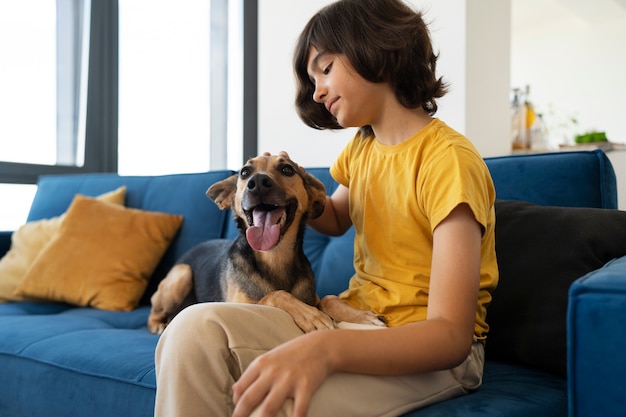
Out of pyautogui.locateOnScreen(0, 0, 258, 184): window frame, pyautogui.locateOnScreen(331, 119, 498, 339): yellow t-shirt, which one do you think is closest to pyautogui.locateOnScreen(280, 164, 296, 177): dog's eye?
pyautogui.locateOnScreen(331, 119, 498, 339): yellow t-shirt

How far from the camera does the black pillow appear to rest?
134 centimetres

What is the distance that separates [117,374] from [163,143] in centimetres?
305

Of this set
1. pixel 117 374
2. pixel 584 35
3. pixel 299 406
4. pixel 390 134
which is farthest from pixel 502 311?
pixel 584 35

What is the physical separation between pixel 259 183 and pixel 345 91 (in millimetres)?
312

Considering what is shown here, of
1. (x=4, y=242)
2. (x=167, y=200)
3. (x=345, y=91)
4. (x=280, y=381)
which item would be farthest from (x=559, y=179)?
(x=4, y=242)

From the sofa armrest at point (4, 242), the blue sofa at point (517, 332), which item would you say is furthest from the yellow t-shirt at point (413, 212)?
the sofa armrest at point (4, 242)

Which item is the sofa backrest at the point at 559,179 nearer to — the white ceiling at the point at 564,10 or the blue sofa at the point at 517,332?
the blue sofa at the point at 517,332

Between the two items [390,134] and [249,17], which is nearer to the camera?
[390,134]

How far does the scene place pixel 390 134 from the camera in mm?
1396

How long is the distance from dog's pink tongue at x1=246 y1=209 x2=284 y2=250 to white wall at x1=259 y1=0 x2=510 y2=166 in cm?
157

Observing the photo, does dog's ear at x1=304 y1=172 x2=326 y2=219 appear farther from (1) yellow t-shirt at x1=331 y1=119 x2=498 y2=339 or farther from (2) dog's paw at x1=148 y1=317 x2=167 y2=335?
(2) dog's paw at x1=148 y1=317 x2=167 y2=335

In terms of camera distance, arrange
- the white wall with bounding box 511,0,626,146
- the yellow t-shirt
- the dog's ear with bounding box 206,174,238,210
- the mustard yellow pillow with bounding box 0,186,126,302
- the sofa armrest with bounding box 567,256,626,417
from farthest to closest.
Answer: the white wall with bounding box 511,0,626,146 < the mustard yellow pillow with bounding box 0,186,126,302 < the dog's ear with bounding box 206,174,238,210 < the yellow t-shirt < the sofa armrest with bounding box 567,256,626,417

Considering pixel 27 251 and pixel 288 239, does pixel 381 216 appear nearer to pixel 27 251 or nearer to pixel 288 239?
pixel 288 239

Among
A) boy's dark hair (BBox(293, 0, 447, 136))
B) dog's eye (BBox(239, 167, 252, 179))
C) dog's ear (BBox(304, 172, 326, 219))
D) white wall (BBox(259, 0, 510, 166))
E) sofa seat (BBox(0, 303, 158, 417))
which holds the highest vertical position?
white wall (BBox(259, 0, 510, 166))
